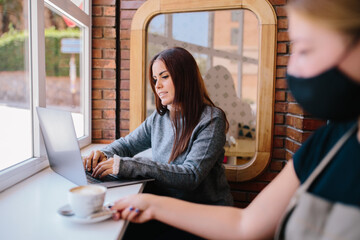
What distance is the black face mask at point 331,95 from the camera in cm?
68

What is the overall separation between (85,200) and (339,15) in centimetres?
80

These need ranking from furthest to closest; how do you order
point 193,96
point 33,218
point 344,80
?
point 193,96
point 33,218
point 344,80

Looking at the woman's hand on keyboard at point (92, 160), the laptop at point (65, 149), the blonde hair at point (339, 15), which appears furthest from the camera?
the woman's hand on keyboard at point (92, 160)

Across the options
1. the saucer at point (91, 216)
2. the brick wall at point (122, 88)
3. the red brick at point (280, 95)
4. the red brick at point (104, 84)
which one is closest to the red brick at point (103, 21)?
the brick wall at point (122, 88)

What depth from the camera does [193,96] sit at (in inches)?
69.4

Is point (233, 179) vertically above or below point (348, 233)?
below

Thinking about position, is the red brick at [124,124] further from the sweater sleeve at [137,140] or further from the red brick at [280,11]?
the red brick at [280,11]

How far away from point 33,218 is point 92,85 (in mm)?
1810

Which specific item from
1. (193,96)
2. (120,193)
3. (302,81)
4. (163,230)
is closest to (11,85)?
(120,193)

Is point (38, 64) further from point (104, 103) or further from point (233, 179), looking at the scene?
point (233, 179)

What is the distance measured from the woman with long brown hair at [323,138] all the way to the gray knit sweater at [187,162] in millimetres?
571

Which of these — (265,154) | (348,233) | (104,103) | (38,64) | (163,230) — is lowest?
(163,230)

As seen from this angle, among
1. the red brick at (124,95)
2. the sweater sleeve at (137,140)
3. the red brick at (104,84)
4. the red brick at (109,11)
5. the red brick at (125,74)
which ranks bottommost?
the sweater sleeve at (137,140)

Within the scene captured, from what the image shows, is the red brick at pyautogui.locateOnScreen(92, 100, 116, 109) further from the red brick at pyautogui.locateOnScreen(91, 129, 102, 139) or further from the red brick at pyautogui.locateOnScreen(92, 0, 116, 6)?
the red brick at pyautogui.locateOnScreen(92, 0, 116, 6)
